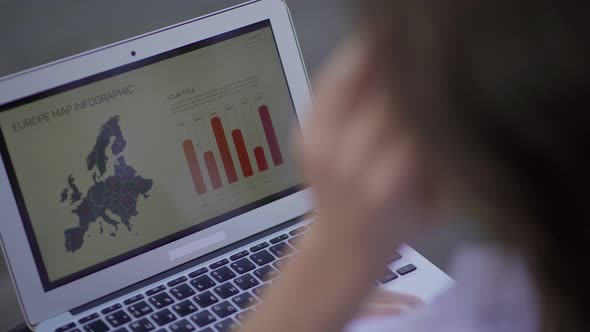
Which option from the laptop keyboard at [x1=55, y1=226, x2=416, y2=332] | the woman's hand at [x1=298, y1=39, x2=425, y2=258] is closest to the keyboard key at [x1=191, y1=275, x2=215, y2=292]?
the laptop keyboard at [x1=55, y1=226, x2=416, y2=332]

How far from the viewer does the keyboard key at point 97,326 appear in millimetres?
688

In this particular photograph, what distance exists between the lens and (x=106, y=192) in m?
0.73

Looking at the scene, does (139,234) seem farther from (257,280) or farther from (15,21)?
(15,21)

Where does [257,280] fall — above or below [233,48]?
below

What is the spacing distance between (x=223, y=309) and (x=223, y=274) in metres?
0.06

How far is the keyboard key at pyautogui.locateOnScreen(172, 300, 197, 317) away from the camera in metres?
0.69

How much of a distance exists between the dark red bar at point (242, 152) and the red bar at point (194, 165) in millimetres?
46

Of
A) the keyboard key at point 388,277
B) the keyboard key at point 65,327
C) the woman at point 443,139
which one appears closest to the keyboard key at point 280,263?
the keyboard key at point 388,277

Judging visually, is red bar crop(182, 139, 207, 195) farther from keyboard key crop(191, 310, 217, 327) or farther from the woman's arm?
the woman's arm

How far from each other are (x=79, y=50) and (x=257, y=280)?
314 millimetres

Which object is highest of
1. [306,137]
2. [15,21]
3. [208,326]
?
[15,21]

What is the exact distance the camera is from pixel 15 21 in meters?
0.73

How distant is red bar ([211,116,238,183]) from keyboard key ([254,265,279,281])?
103 millimetres

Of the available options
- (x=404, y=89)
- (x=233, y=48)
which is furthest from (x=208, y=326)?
(x=404, y=89)
